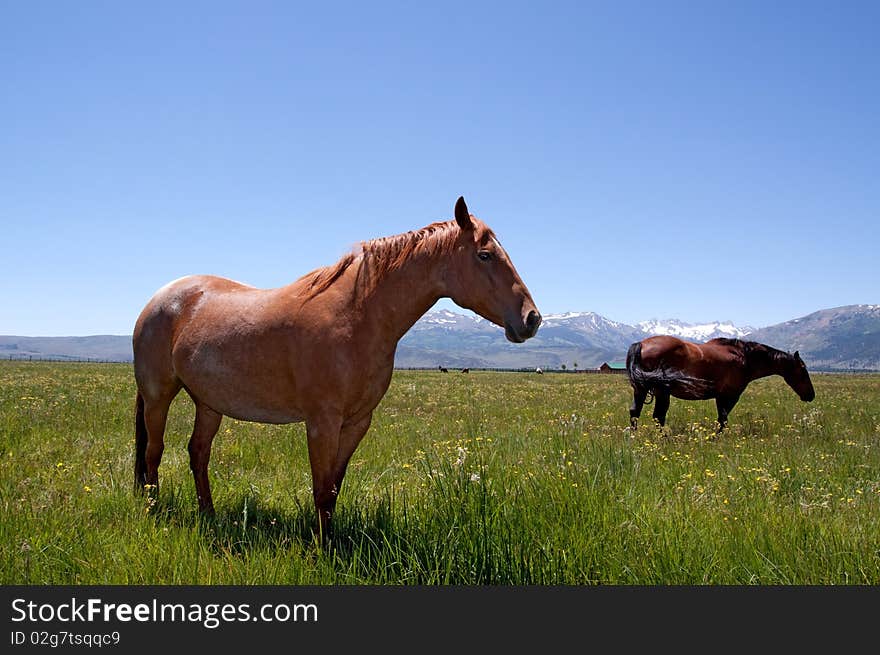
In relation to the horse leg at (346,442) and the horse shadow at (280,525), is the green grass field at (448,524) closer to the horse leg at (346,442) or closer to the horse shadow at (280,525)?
the horse shadow at (280,525)

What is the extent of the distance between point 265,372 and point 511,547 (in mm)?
2422

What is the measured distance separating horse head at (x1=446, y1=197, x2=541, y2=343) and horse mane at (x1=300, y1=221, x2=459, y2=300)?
157 millimetres

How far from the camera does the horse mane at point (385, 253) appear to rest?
14.8 feet

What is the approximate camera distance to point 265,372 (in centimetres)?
468

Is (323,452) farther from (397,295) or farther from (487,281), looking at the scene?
(487,281)

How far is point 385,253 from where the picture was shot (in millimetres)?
4688

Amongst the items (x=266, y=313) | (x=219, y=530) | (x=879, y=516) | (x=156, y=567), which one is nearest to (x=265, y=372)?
(x=266, y=313)

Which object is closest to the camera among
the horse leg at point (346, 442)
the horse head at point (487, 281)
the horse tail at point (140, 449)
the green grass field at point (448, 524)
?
the green grass field at point (448, 524)

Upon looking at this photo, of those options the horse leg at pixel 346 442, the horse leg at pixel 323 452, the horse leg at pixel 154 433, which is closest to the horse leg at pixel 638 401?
the horse leg at pixel 346 442

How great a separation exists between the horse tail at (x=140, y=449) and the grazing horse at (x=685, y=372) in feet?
32.3

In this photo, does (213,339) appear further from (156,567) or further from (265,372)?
(156,567)

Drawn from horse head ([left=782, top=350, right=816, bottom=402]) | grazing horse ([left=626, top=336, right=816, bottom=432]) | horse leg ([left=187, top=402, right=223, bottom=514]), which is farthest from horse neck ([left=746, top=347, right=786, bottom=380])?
horse leg ([left=187, top=402, right=223, bottom=514])

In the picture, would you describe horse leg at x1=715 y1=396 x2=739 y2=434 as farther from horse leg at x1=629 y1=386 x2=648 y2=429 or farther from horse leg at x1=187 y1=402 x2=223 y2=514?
horse leg at x1=187 y1=402 x2=223 y2=514

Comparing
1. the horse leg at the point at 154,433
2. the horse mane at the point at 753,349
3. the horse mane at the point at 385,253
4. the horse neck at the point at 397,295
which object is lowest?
the horse leg at the point at 154,433
